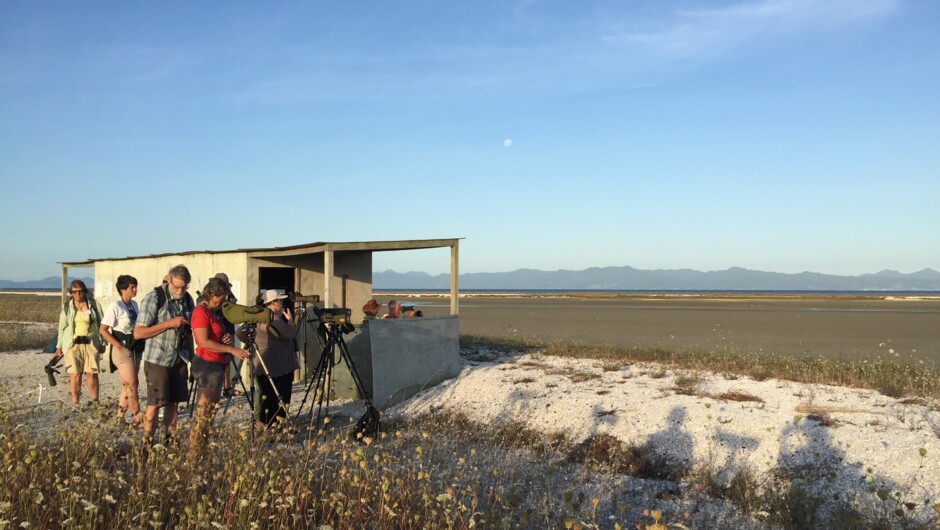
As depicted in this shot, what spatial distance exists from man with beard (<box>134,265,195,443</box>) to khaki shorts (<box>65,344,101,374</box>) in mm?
2540

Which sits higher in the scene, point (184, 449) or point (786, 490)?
point (184, 449)

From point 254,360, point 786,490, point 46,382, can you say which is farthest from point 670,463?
point 46,382

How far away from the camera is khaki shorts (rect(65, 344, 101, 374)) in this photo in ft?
26.4

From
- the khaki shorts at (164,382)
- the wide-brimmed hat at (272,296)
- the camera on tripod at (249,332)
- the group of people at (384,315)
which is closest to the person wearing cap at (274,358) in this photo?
the wide-brimmed hat at (272,296)

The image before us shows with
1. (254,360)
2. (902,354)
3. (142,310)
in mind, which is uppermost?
(142,310)

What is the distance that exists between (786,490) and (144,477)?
5.06 metres

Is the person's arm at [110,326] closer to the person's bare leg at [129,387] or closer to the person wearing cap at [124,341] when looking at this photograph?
the person wearing cap at [124,341]

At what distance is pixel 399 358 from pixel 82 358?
406 centimetres

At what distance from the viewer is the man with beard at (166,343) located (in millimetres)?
5926

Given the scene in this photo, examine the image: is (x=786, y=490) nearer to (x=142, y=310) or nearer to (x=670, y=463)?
(x=670, y=463)

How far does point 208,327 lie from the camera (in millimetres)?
5742

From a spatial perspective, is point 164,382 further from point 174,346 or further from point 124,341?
point 124,341

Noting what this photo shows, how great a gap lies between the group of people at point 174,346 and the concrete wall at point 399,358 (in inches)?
94.5

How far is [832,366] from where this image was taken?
1142 cm
